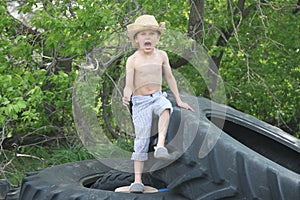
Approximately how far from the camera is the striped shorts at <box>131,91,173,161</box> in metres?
3.40

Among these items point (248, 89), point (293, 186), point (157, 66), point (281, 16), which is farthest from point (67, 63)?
point (293, 186)

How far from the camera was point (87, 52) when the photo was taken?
5.97m

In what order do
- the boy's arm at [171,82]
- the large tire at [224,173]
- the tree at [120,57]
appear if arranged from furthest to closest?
the tree at [120,57]
the boy's arm at [171,82]
the large tire at [224,173]

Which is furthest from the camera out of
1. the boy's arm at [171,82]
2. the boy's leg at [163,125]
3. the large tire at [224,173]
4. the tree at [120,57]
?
the tree at [120,57]

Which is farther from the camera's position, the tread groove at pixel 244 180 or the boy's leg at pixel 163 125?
the boy's leg at pixel 163 125

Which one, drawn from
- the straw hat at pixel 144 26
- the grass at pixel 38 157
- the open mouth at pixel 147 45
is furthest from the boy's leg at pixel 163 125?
the grass at pixel 38 157

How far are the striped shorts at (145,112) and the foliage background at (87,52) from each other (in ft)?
5.29

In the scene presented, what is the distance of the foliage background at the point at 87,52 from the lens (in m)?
5.57

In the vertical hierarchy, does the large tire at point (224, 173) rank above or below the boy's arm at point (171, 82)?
below

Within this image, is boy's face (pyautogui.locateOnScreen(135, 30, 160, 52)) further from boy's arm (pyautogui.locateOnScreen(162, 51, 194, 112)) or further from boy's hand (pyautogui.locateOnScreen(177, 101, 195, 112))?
boy's hand (pyautogui.locateOnScreen(177, 101, 195, 112))

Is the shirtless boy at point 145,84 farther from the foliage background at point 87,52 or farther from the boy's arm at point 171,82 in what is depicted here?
the foliage background at point 87,52

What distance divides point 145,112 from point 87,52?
8.89 feet

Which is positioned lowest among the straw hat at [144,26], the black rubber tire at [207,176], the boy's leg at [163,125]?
the black rubber tire at [207,176]

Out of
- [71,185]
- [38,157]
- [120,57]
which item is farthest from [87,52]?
[71,185]
